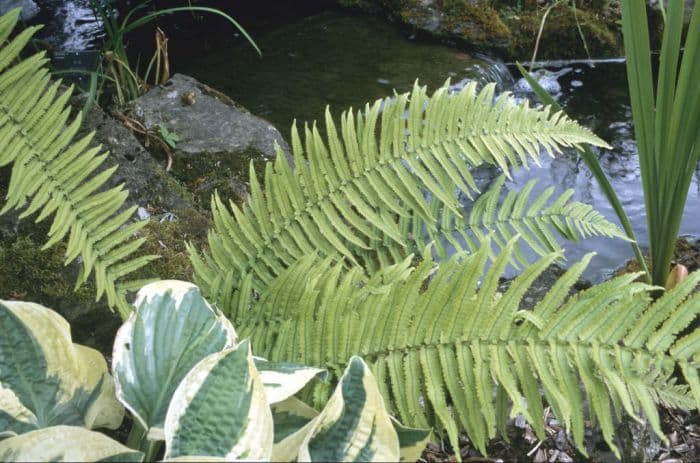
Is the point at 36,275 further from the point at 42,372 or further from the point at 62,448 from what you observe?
the point at 62,448

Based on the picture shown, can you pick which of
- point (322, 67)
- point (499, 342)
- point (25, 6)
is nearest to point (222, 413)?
point (499, 342)

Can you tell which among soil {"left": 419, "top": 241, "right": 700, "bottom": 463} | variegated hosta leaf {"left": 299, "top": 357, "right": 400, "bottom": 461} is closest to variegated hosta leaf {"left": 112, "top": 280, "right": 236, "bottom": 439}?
variegated hosta leaf {"left": 299, "top": 357, "right": 400, "bottom": 461}

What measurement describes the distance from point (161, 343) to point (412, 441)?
0.49m

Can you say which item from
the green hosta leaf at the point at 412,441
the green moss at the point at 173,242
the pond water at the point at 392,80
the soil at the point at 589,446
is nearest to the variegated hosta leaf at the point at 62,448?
the green hosta leaf at the point at 412,441

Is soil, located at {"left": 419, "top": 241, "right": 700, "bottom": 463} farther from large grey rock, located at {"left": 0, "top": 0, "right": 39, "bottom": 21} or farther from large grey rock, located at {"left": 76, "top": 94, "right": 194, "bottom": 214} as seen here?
large grey rock, located at {"left": 0, "top": 0, "right": 39, "bottom": 21}

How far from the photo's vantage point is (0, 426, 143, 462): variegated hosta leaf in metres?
0.91

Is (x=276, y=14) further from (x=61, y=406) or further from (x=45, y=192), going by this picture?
(x=61, y=406)

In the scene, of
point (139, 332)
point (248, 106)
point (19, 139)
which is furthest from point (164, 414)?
point (248, 106)

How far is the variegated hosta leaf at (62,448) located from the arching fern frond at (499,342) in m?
0.46

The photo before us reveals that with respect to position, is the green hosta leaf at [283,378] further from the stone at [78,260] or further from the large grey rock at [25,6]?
the large grey rock at [25,6]

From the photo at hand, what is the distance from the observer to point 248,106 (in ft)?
12.4

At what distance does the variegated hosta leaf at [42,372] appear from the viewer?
1.12m

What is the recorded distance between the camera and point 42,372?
1148 millimetres

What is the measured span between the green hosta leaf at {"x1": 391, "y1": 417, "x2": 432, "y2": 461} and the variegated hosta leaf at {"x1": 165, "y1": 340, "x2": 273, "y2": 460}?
23 cm
